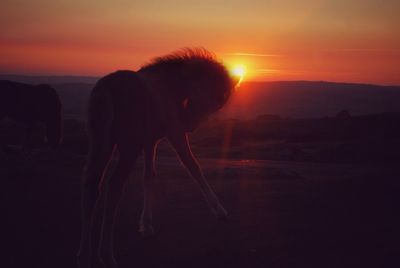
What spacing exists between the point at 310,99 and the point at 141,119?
142883 millimetres

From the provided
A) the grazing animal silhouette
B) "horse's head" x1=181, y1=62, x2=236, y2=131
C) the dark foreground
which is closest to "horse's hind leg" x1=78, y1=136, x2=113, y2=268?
the grazing animal silhouette

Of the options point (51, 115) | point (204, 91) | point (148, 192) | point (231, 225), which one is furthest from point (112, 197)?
point (51, 115)

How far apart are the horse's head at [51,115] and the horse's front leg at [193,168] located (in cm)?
1194

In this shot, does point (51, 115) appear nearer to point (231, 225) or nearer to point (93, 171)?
point (231, 225)

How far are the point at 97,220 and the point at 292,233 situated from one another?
2.89m

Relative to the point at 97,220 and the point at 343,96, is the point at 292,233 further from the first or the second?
the point at 343,96

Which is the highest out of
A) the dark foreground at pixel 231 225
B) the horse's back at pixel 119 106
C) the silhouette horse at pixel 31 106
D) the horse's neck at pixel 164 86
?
the horse's neck at pixel 164 86

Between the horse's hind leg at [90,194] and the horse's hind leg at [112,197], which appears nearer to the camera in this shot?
the horse's hind leg at [90,194]

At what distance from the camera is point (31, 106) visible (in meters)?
17.2

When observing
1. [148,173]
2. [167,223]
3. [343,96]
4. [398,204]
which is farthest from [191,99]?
[343,96]

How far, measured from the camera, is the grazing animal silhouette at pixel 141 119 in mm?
5312

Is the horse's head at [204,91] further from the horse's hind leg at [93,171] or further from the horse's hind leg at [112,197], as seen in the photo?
the horse's hind leg at [93,171]

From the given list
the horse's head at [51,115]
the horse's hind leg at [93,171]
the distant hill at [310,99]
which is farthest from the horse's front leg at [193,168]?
the distant hill at [310,99]

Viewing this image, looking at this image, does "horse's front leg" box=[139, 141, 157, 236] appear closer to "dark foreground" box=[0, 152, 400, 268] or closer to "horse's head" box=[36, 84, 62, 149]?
"dark foreground" box=[0, 152, 400, 268]
